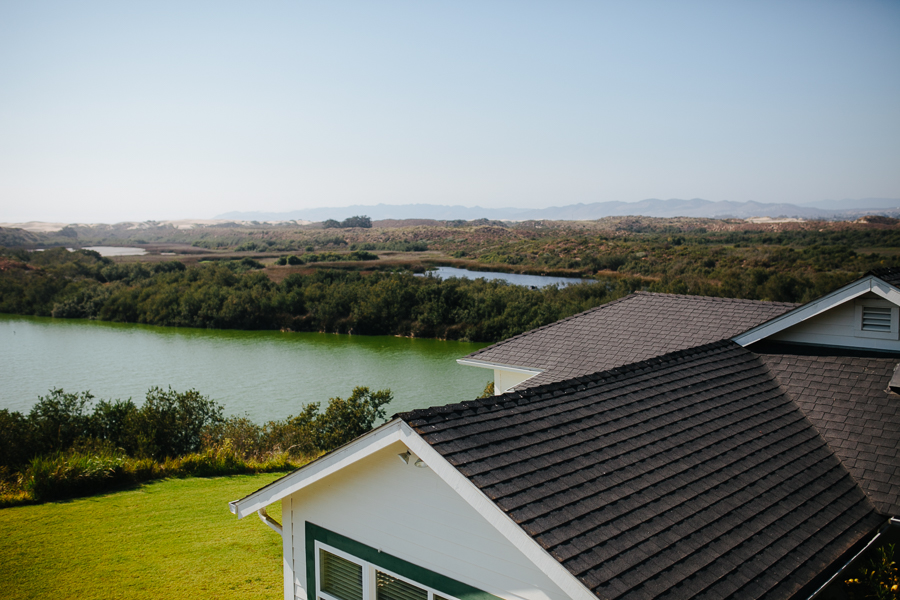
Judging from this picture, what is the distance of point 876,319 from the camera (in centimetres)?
683

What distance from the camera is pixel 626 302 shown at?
11.3 metres

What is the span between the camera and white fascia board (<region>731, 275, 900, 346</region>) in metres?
6.41

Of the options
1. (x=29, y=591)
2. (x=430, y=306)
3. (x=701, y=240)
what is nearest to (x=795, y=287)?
(x=430, y=306)

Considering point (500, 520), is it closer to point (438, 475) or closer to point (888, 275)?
point (438, 475)

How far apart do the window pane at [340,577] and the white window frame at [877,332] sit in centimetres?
627

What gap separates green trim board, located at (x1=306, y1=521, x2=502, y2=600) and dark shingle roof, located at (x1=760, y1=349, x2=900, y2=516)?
3801 millimetres

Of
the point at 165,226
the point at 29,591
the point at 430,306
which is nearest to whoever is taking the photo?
the point at 29,591

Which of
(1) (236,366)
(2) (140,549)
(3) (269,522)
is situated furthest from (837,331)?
(1) (236,366)

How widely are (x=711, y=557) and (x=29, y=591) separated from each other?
9.24 m

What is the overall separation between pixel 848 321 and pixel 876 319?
27 cm

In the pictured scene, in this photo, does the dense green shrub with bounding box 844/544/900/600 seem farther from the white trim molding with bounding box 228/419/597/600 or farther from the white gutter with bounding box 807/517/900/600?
the white trim molding with bounding box 228/419/597/600

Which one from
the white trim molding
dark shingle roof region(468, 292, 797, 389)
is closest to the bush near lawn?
dark shingle roof region(468, 292, 797, 389)

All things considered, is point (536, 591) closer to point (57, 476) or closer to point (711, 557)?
point (711, 557)

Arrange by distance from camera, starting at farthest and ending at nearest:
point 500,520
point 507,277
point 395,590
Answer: point 507,277 → point 395,590 → point 500,520
